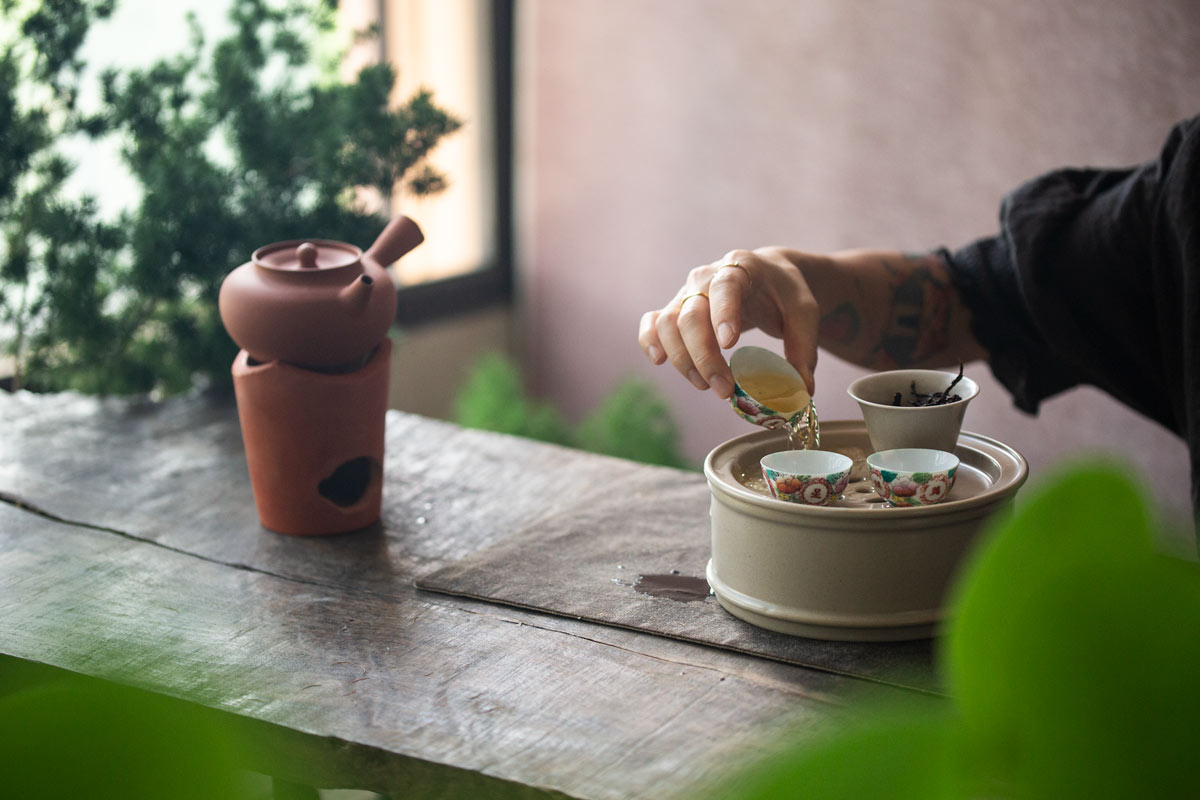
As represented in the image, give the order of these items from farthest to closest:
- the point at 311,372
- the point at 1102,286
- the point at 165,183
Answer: the point at 165,183
the point at 1102,286
the point at 311,372

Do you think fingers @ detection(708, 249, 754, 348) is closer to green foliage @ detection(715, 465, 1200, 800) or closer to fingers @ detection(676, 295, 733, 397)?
fingers @ detection(676, 295, 733, 397)

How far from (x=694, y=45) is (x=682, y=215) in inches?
19.2

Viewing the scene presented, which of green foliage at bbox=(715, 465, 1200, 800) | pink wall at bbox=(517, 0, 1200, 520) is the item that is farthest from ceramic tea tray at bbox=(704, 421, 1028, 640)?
pink wall at bbox=(517, 0, 1200, 520)

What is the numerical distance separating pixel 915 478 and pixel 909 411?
3.9 inches

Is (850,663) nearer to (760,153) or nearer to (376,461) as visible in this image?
(376,461)

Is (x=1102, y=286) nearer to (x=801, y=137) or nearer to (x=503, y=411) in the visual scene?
(x=801, y=137)

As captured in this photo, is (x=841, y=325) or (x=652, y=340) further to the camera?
(x=841, y=325)

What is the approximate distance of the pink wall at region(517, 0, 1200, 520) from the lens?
2492 mm

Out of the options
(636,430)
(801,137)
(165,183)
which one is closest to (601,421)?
(636,430)

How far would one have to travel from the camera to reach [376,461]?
1335mm

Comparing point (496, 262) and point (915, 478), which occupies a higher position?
point (915, 478)

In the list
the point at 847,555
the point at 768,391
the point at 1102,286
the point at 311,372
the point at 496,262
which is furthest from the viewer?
the point at 496,262

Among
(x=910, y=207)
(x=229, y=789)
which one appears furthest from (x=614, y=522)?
(x=910, y=207)

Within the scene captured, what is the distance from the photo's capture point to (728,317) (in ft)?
3.80
